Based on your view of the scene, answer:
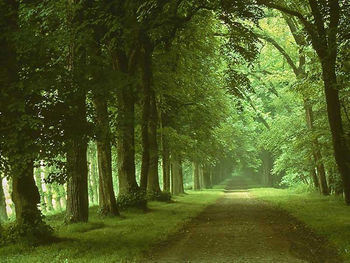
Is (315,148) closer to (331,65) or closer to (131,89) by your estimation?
(331,65)

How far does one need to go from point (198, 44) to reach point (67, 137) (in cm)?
1541

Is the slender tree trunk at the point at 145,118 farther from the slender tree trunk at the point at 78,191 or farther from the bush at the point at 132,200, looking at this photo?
the slender tree trunk at the point at 78,191

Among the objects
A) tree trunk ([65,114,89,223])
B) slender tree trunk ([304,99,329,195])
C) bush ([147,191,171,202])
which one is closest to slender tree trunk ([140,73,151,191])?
bush ([147,191,171,202])

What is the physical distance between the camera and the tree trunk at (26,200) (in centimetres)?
1226

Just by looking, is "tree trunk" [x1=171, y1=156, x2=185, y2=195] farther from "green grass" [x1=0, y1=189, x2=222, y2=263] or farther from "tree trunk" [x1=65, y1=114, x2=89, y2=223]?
"tree trunk" [x1=65, y1=114, x2=89, y2=223]

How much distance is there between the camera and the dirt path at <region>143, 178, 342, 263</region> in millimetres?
9844

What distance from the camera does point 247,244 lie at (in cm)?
1159

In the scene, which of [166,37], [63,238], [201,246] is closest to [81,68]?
[63,238]

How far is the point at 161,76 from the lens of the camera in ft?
87.8

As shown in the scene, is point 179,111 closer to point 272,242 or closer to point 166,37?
point 166,37

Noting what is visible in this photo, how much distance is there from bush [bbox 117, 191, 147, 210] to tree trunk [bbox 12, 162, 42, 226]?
9407 millimetres

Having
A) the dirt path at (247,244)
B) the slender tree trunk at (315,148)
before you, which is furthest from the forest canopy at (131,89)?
the dirt path at (247,244)

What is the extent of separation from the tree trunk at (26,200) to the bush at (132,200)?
9407 mm

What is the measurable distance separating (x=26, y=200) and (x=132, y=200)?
32.0 feet
